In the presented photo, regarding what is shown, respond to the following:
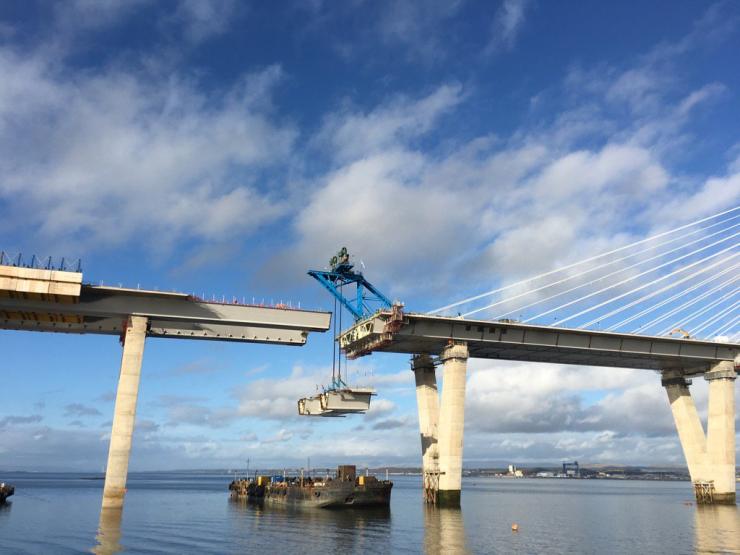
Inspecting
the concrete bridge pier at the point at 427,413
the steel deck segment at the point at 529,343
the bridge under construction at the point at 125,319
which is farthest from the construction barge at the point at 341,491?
the bridge under construction at the point at 125,319

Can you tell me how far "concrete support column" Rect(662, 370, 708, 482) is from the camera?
76250 millimetres

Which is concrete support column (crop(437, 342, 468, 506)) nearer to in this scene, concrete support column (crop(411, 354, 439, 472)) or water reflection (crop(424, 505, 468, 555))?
water reflection (crop(424, 505, 468, 555))

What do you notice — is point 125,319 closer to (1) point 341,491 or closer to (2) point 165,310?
(2) point 165,310

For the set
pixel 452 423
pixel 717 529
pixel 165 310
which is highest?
→ pixel 165 310

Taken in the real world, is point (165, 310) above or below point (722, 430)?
above

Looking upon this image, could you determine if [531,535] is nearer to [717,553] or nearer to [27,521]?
[717,553]

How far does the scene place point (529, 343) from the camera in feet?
207

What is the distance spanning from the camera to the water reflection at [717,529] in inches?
1445

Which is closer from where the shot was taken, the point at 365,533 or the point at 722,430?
the point at 365,533

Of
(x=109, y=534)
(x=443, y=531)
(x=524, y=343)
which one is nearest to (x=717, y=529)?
(x=443, y=531)

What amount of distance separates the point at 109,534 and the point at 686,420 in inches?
2726

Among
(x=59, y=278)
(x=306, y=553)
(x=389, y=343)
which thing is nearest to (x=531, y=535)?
(x=306, y=553)

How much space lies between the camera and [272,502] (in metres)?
76.5

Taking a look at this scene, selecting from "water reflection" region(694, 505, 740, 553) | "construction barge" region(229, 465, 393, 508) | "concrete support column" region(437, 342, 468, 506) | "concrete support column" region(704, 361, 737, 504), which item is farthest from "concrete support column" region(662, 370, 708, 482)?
"construction barge" region(229, 465, 393, 508)
